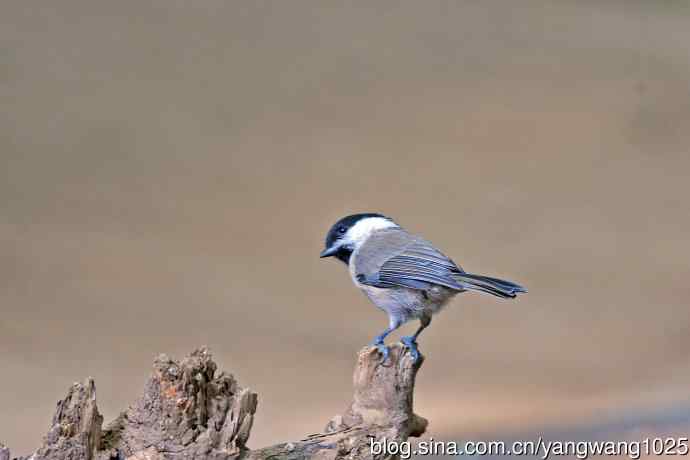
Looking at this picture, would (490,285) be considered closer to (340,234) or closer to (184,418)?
(340,234)

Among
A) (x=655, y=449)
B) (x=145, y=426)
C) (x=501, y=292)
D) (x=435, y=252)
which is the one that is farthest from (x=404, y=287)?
(x=655, y=449)

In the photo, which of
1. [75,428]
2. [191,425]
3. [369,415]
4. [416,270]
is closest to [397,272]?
[416,270]

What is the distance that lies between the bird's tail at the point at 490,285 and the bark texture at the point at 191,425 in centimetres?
37

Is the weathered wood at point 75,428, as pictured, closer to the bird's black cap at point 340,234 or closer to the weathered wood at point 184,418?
the weathered wood at point 184,418

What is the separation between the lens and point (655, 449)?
11.6 ft

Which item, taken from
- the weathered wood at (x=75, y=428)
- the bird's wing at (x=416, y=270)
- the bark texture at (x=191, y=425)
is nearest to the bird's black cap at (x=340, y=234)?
the bird's wing at (x=416, y=270)

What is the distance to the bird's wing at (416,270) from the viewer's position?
8.91 ft

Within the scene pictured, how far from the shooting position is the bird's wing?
2.72m

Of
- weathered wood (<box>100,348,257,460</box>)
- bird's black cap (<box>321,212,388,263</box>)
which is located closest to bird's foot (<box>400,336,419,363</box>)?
bird's black cap (<box>321,212,388,263</box>)

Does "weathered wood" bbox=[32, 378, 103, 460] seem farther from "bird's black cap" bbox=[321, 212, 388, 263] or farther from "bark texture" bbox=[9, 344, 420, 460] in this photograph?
"bird's black cap" bbox=[321, 212, 388, 263]

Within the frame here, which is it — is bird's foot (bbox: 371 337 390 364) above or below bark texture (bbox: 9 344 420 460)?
above

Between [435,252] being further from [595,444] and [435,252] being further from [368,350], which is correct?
[595,444]

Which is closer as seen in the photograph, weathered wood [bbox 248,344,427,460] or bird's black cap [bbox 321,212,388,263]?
weathered wood [bbox 248,344,427,460]

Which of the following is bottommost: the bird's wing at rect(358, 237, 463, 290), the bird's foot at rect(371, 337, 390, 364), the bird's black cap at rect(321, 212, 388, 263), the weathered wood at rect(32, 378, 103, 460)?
the weathered wood at rect(32, 378, 103, 460)
